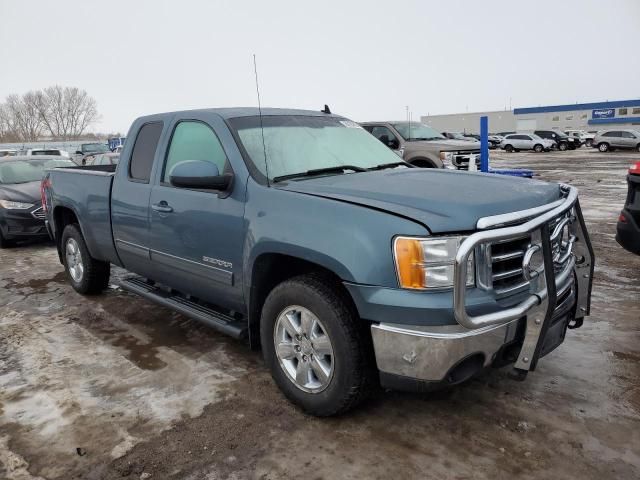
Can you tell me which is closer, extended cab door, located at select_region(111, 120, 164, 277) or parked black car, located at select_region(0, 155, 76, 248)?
extended cab door, located at select_region(111, 120, 164, 277)

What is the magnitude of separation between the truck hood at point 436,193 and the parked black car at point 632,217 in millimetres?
1782

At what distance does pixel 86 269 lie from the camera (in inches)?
217

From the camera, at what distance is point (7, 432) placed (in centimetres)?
305

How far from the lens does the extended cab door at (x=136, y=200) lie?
4.30 meters

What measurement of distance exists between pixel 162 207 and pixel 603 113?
3156 inches

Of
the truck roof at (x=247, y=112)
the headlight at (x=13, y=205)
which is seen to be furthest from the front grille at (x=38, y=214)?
the truck roof at (x=247, y=112)

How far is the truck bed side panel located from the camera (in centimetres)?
482

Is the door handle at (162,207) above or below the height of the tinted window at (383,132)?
below

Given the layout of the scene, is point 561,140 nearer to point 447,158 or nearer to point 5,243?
point 447,158

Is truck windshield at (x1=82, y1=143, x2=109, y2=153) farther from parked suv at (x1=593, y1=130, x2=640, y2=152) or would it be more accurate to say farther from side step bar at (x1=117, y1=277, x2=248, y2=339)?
parked suv at (x1=593, y1=130, x2=640, y2=152)

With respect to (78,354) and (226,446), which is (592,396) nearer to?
(226,446)

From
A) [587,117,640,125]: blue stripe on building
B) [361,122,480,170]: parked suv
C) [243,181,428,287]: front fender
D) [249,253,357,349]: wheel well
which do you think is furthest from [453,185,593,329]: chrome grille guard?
[587,117,640,125]: blue stripe on building

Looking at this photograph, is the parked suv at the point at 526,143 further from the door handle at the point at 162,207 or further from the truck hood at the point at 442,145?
the door handle at the point at 162,207

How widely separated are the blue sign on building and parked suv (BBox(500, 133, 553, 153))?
1570 inches
